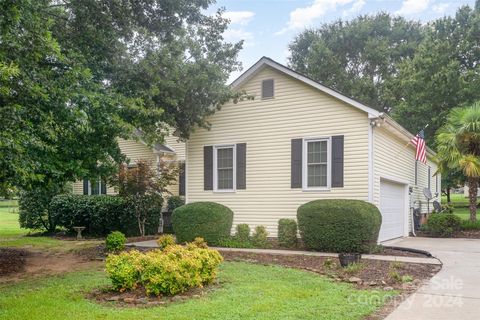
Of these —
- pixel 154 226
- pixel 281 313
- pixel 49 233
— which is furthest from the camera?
pixel 49 233

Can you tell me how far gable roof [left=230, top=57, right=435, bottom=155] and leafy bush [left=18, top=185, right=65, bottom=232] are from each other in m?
10.3

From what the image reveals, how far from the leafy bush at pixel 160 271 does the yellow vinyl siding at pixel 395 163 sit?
725 centimetres

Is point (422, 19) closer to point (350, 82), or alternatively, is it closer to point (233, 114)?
point (350, 82)

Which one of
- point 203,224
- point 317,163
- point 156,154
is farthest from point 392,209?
point 156,154

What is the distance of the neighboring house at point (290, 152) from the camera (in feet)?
41.8

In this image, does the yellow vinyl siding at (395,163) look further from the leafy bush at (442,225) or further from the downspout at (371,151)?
the leafy bush at (442,225)

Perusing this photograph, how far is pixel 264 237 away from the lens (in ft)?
43.0

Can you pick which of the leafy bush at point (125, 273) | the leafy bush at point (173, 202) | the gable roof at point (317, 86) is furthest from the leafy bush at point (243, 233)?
the leafy bush at point (125, 273)

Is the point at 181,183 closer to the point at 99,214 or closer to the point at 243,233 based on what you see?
the point at 99,214

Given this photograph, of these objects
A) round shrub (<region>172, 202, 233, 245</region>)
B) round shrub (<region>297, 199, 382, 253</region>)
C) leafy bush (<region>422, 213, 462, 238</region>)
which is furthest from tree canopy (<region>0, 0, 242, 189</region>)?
leafy bush (<region>422, 213, 462, 238</region>)

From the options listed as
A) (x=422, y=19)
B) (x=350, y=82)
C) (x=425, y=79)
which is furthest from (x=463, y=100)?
(x=422, y=19)

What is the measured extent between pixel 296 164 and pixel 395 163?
3798mm

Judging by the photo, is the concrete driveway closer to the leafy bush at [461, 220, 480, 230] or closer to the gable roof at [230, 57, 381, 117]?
the gable roof at [230, 57, 381, 117]

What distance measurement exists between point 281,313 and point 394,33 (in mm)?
36096
